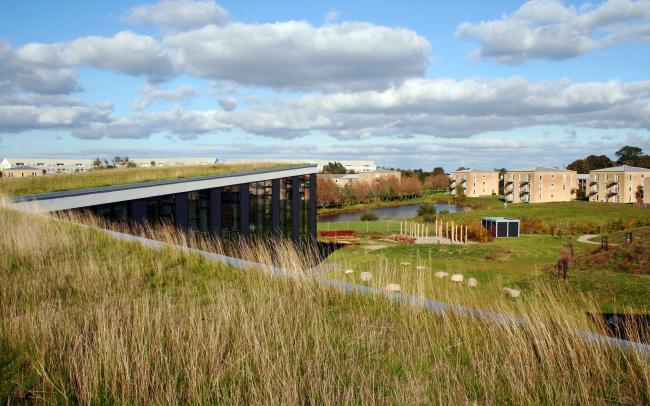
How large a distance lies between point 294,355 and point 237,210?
1348 cm

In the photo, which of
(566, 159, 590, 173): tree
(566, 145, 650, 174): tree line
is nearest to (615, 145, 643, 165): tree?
(566, 145, 650, 174): tree line

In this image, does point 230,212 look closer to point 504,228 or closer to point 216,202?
point 216,202

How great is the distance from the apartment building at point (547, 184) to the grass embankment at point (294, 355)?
68.6 meters

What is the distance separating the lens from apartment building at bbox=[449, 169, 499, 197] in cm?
8406

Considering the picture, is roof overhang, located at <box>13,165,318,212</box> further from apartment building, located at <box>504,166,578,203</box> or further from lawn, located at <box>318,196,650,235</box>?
apartment building, located at <box>504,166,578,203</box>

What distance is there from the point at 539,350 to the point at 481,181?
85106 millimetres

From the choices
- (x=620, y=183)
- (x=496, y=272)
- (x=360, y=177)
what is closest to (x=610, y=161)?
(x=620, y=183)

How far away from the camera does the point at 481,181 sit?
8444cm

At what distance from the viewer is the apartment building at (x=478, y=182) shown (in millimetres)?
84062

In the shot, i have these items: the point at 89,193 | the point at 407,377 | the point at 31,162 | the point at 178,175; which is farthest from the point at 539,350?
the point at 31,162

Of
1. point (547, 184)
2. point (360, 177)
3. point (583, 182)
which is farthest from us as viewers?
point (360, 177)

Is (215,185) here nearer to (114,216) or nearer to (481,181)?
(114,216)

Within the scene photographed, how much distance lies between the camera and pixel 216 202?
1527 centimetres

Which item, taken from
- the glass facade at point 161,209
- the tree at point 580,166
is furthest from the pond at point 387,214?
the glass facade at point 161,209
